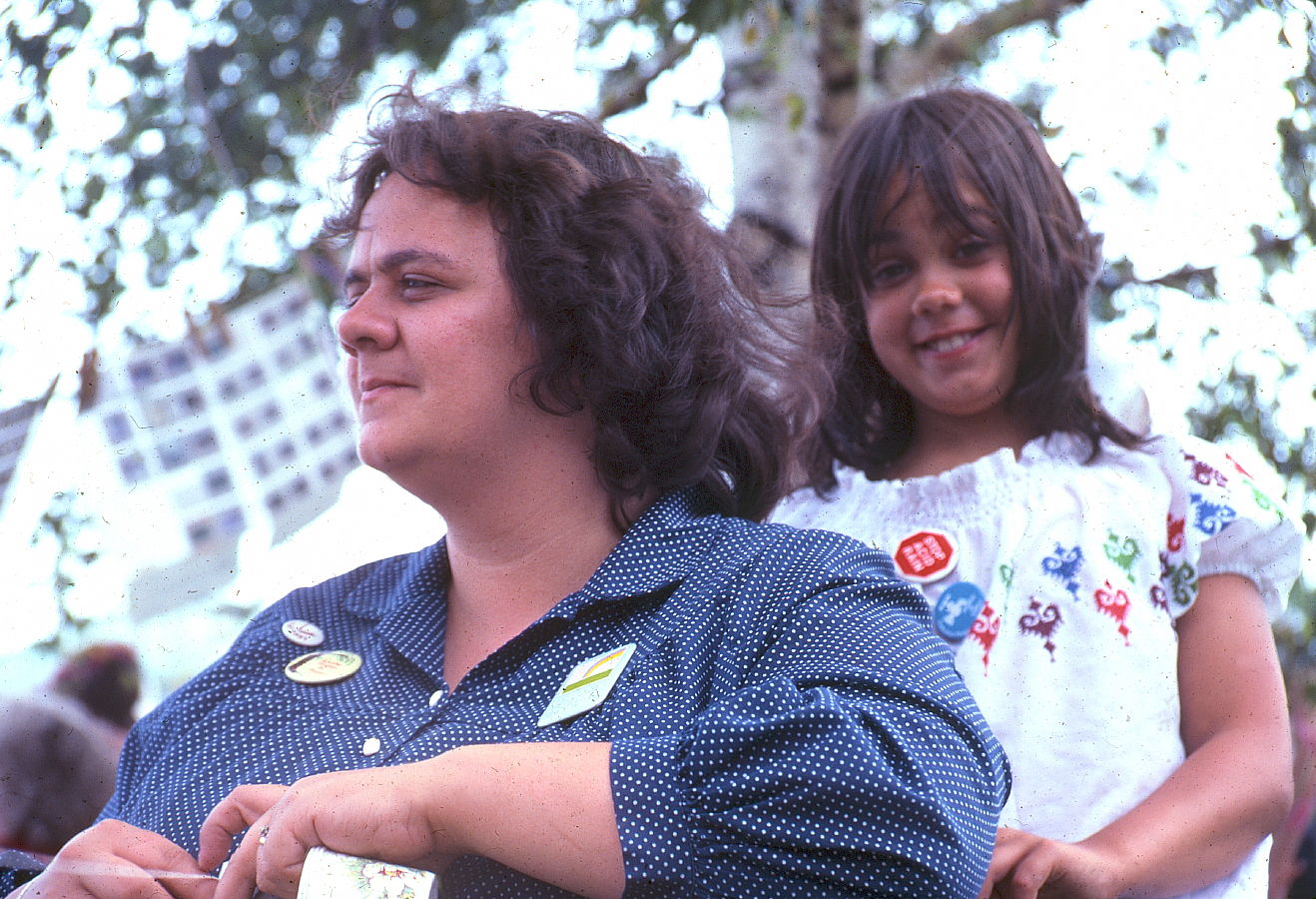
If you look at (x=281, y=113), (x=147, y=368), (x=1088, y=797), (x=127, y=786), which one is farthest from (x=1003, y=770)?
(x=281, y=113)

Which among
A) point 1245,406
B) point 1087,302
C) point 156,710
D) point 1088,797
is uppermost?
point 1087,302

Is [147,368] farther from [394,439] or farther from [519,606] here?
[519,606]

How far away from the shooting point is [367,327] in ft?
5.51

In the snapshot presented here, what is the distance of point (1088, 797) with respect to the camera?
5.56ft

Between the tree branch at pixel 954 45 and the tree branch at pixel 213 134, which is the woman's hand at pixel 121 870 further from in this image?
the tree branch at pixel 954 45

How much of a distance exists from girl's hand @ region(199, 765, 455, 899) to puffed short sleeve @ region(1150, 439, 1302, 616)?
1.12m

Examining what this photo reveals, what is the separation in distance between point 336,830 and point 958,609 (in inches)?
38.8

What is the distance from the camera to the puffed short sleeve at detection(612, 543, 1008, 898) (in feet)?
3.82

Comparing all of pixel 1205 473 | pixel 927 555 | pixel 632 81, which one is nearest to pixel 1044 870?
pixel 927 555

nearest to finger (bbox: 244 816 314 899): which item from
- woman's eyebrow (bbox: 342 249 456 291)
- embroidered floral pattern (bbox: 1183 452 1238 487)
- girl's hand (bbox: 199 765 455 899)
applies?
girl's hand (bbox: 199 765 455 899)

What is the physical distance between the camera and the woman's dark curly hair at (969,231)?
2.03 meters

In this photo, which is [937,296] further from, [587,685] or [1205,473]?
[587,685]

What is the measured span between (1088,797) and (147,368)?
1213mm

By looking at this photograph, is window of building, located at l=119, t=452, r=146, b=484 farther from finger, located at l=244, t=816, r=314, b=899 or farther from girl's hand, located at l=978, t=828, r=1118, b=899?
girl's hand, located at l=978, t=828, r=1118, b=899
